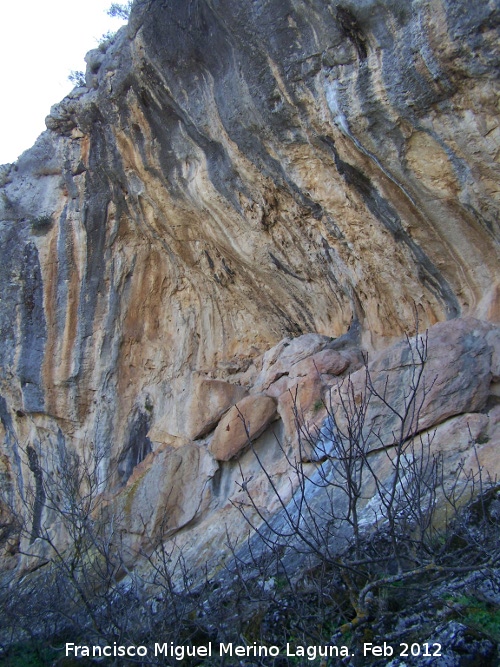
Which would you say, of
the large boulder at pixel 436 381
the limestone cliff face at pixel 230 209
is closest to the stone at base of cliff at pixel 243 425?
the limestone cliff face at pixel 230 209

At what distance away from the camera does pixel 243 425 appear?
8.96 m

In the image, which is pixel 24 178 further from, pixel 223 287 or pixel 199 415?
pixel 199 415

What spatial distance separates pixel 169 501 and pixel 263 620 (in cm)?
376

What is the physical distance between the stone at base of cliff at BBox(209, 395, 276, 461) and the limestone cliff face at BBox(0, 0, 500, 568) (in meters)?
0.57

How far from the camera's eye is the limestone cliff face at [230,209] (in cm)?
715

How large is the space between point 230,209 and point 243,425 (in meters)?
3.03

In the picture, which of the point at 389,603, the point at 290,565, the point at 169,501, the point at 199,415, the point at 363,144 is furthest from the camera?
the point at 199,415

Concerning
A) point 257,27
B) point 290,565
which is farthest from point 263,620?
point 257,27

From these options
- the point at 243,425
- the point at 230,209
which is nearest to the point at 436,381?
the point at 243,425

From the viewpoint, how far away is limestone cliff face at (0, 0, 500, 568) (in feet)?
23.5

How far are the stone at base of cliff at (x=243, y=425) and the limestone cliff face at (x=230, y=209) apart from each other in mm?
572

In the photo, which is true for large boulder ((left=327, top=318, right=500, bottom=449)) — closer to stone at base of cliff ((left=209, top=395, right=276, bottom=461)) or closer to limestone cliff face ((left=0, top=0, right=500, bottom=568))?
limestone cliff face ((left=0, top=0, right=500, bottom=568))

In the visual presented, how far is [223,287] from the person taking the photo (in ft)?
36.9

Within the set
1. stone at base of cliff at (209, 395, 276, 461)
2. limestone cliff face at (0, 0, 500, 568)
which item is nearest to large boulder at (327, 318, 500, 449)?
limestone cliff face at (0, 0, 500, 568)
